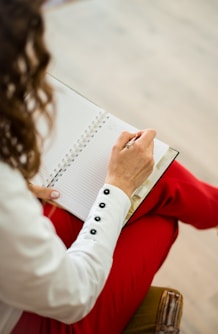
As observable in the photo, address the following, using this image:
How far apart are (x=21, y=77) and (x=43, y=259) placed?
0.75 feet

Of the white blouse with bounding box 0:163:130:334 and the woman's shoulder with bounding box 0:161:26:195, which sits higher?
the woman's shoulder with bounding box 0:161:26:195

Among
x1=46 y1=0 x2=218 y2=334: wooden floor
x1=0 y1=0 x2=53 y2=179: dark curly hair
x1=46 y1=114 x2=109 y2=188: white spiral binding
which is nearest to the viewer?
x1=0 y1=0 x2=53 y2=179: dark curly hair

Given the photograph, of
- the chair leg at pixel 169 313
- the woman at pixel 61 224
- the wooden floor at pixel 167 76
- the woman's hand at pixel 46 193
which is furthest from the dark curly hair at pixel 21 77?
the wooden floor at pixel 167 76

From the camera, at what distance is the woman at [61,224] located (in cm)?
49

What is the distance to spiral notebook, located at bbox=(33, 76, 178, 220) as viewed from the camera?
0.82 m

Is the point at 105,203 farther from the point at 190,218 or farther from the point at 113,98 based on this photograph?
the point at 113,98

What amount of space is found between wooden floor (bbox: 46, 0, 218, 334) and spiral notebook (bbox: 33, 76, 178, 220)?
42 cm

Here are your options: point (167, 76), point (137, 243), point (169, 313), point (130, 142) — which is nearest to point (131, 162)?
point (130, 142)

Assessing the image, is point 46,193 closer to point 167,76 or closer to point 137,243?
point 137,243

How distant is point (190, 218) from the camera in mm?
972

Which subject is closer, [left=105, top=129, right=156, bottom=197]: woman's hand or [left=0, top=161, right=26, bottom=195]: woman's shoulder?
[left=0, top=161, right=26, bottom=195]: woman's shoulder

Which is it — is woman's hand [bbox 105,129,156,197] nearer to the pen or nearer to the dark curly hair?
the pen

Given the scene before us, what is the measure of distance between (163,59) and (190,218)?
1011 mm

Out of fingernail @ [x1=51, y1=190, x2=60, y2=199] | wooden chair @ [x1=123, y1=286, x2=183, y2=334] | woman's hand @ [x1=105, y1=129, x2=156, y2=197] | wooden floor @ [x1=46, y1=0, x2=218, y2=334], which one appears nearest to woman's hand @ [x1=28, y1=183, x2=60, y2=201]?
fingernail @ [x1=51, y1=190, x2=60, y2=199]
